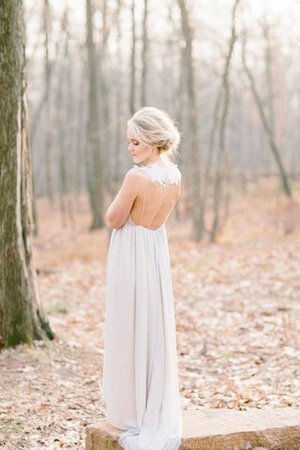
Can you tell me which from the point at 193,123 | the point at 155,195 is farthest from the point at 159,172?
the point at 193,123

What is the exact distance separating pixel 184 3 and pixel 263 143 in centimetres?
3215

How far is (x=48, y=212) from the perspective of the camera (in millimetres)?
37500

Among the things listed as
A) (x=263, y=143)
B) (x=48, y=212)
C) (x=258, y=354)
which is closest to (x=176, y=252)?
(x=258, y=354)

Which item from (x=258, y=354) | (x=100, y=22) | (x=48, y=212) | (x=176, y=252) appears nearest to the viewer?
(x=258, y=354)

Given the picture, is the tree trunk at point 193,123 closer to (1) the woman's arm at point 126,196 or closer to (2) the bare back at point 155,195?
(2) the bare back at point 155,195

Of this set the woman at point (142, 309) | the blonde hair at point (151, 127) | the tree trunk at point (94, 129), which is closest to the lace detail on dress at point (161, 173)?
the woman at point (142, 309)

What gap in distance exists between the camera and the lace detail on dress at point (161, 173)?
15.3 ft

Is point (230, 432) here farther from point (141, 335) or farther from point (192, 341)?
point (192, 341)

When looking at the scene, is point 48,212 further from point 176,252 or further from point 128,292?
point 128,292

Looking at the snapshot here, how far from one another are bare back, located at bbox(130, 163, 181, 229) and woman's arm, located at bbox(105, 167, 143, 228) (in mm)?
38

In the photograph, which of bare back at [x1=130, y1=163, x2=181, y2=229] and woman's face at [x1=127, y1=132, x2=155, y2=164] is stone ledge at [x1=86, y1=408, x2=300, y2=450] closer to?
bare back at [x1=130, y1=163, x2=181, y2=229]

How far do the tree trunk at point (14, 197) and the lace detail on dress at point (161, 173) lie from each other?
2.65 metres

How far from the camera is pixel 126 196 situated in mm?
4629

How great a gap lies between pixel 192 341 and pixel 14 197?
325 centimetres
